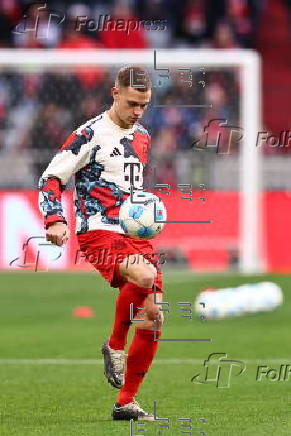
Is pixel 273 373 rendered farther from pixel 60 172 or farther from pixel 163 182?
pixel 163 182

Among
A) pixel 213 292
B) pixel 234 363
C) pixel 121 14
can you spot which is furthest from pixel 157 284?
pixel 121 14

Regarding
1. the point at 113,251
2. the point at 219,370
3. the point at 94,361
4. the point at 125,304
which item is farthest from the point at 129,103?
the point at 94,361

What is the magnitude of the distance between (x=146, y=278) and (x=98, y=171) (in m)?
0.70

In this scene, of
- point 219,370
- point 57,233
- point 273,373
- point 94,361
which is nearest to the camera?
point 57,233

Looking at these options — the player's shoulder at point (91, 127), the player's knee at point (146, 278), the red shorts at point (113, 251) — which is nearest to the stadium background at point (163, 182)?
the red shorts at point (113, 251)

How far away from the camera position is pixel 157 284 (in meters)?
6.91

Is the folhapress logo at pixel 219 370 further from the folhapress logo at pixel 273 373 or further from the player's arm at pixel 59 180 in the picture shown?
the player's arm at pixel 59 180

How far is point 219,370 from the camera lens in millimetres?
8992

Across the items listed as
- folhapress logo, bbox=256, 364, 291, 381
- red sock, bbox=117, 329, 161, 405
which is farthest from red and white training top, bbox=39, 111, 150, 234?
folhapress logo, bbox=256, 364, 291, 381

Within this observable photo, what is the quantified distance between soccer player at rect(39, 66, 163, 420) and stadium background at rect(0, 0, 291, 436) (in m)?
0.89

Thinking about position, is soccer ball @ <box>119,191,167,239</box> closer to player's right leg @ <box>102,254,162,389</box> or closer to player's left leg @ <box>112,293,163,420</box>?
player's right leg @ <box>102,254,162,389</box>

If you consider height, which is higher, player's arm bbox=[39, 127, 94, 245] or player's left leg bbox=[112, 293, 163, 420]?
player's arm bbox=[39, 127, 94, 245]

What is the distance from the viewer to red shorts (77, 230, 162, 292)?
22.7 feet

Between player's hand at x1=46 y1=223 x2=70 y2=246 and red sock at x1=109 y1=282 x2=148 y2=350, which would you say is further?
red sock at x1=109 y1=282 x2=148 y2=350
